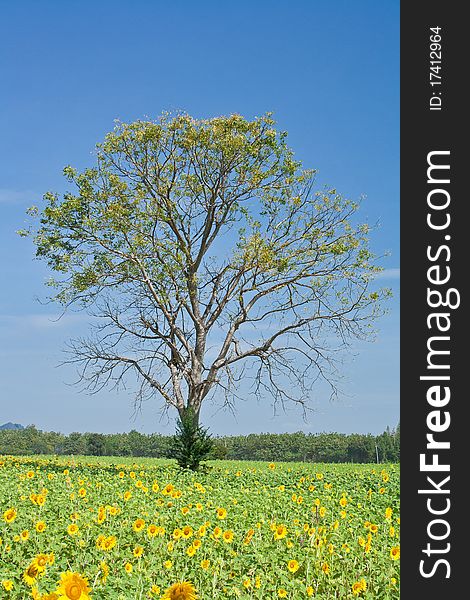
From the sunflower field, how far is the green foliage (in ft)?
17.1

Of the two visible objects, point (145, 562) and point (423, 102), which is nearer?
point (423, 102)

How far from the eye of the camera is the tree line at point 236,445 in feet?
83.6

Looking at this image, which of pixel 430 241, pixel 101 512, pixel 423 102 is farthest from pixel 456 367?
pixel 101 512

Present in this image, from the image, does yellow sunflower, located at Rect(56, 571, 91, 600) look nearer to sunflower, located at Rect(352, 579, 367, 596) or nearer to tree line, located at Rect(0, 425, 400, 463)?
sunflower, located at Rect(352, 579, 367, 596)

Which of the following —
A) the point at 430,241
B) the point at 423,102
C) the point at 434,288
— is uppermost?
the point at 423,102

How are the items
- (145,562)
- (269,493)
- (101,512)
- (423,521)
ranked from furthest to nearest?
1. (269,493)
2. (101,512)
3. (145,562)
4. (423,521)

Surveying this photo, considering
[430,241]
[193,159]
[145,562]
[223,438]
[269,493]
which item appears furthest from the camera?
[223,438]

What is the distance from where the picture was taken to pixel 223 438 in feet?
89.7

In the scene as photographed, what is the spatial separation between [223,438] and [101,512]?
73.2ft

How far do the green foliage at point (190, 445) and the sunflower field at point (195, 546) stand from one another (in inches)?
205

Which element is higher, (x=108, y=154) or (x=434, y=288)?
(x=108, y=154)

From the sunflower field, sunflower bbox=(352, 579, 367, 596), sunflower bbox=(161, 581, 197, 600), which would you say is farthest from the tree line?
sunflower bbox=(161, 581, 197, 600)

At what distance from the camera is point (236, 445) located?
27.1 metres

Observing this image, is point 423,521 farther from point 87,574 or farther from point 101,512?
point 101,512
